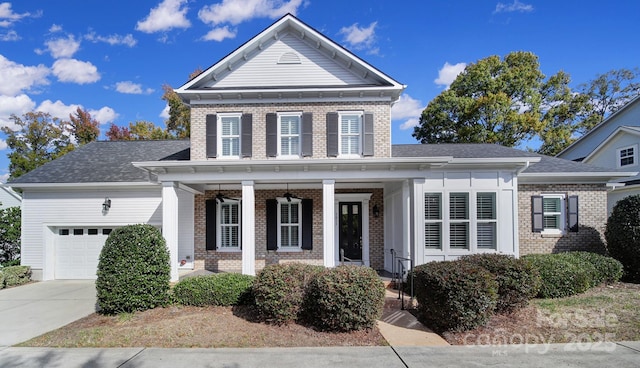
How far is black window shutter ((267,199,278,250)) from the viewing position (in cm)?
1260

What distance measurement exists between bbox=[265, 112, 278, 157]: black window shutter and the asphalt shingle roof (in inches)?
135

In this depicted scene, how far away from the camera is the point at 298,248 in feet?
41.5

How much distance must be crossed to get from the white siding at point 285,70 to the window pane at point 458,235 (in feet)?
18.4

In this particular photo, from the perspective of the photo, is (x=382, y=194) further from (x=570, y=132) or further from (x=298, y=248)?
(x=570, y=132)

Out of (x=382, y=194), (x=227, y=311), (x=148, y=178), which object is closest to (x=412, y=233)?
(x=382, y=194)

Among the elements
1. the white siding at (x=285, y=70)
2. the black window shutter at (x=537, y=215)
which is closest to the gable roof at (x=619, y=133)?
the black window shutter at (x=537, y=215)

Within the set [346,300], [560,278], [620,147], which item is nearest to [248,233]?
[346,300]

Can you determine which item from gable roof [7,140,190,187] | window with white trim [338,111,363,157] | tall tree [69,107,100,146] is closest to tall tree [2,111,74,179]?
tall tree [69,107,100,146]

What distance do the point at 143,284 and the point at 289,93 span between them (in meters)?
6.82

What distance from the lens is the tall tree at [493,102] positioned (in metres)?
24.8

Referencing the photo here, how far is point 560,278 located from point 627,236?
3.57 meters

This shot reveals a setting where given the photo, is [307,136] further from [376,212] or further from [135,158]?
[135,158]

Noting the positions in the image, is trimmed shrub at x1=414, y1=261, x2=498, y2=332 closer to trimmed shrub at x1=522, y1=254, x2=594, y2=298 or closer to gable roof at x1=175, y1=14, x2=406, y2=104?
trimmed shrub at x1=522, y1=254, x2=594, y2=298

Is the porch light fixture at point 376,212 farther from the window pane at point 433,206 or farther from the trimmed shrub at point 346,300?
the trimmed shrub at point 346,300
